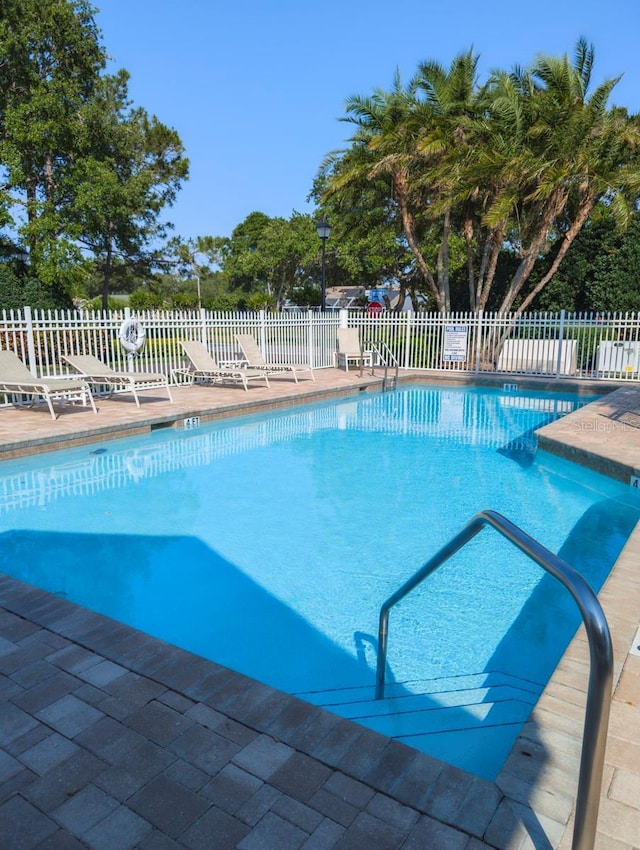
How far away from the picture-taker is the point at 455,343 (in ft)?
54.9

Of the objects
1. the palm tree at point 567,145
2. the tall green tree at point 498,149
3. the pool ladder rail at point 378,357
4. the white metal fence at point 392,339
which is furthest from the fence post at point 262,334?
the palm tree at point 567,145

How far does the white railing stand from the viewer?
11.2 meters

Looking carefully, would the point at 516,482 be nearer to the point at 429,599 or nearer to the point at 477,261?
the point at 429,599

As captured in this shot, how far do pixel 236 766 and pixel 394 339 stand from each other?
17.2m

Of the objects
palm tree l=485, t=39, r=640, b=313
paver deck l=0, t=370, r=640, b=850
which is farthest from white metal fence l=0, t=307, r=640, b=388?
paver deck l=0, t=370, r=640, b=850

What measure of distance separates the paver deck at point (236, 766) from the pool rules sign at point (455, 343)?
46.6 ft

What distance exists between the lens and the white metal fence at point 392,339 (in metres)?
11.2

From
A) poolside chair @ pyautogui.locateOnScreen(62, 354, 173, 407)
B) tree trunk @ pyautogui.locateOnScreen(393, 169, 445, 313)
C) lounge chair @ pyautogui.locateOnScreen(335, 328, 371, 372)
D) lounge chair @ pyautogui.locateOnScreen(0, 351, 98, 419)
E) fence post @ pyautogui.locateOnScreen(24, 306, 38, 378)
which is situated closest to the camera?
lounge chair @ pyautogui.locateOnScreen(0, 351, 98, 419)

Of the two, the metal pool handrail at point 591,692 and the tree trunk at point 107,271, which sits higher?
the tree trunk at point 107,271

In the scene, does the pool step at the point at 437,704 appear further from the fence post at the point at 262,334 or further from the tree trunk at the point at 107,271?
the tree trunk at the point at 107,271

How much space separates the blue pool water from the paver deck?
62 cm

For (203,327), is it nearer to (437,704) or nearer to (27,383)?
(27,383)

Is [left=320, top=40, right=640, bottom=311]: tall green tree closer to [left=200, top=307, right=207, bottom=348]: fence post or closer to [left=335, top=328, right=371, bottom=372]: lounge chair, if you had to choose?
[left=335, top=328, right=371, bottom=372]: lounge chair

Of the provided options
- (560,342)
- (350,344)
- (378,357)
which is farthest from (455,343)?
(350,344)
